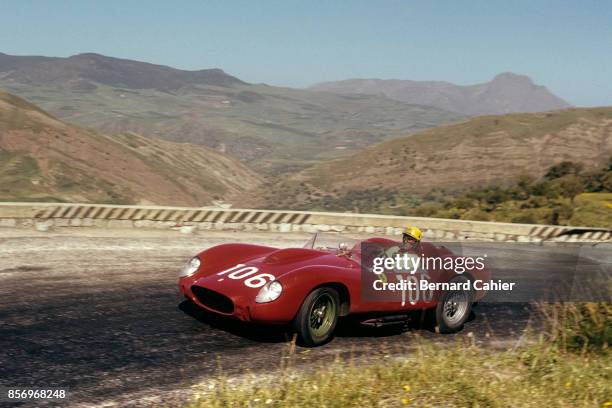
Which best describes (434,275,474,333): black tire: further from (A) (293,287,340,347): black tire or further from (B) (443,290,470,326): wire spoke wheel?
(A) (293,287,340,347): black tire

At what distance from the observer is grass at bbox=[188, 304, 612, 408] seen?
5.30 meters

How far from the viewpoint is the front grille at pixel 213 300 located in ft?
24.4

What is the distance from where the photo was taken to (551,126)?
12412 cm

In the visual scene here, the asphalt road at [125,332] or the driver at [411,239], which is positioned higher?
the driver at [411,239]

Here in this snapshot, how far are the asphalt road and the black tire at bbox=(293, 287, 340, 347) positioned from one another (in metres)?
0.15

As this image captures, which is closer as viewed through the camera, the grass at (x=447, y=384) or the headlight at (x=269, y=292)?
the grass at (x=447, y=384)

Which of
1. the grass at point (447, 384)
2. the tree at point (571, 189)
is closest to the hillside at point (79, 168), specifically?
the tree at point (571, 189)

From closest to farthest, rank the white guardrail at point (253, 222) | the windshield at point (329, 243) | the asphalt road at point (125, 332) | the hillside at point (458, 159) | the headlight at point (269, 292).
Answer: the asphalt road at point (125, 332)
the headlight at point (269, 292)
the windshield at point (329, 243)
the white guardrail at point (253, 222)
the hillside at point (458, 159)

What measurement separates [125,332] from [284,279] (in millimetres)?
1937

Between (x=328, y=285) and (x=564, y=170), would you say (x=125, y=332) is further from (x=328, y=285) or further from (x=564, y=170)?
(x=564, y=170)

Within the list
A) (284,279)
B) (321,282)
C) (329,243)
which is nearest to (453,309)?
(329,243)

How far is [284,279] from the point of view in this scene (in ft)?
24.1

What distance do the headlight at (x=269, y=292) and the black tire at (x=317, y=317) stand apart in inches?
13.7

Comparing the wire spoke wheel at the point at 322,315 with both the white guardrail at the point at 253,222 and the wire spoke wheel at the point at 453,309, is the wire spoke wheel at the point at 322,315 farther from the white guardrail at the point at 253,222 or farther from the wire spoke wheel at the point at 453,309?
the white guardrail at the point at 253,222
